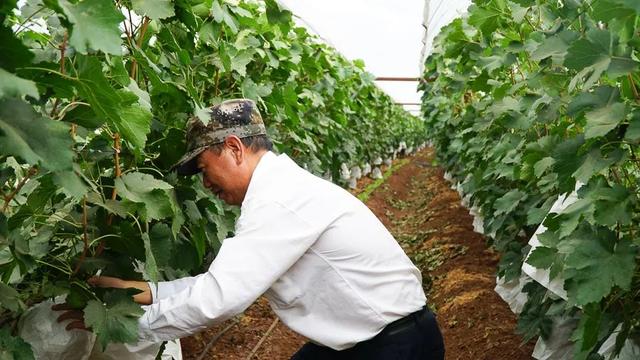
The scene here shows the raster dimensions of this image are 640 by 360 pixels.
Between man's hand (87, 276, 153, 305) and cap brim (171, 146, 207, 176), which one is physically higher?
cap brim (171, 146, 207, 176)

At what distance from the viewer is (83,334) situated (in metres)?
2.21

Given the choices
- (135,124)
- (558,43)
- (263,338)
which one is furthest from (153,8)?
(263,338)

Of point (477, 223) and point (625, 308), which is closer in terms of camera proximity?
point (625, 308)

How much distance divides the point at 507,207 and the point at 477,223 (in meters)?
3.64

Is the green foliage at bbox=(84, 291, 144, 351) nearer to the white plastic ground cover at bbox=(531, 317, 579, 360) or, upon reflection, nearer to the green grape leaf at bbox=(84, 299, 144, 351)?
the green grape leaf at bbox=(84, 299, 144, 351)

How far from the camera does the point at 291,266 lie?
2271 millimetres

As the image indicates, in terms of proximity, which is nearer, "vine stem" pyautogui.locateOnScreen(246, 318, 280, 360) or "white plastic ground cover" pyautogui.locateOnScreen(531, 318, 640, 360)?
"white plastic ground cover" pyautogui.locateOnScreen(531, 318, 640, 360)

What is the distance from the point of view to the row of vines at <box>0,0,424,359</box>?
1.19m

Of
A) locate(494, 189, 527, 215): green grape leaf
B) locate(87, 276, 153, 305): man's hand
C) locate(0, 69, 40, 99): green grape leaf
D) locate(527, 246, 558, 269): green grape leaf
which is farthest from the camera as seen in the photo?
locate(494, 189, 527, 215): green grape leaf

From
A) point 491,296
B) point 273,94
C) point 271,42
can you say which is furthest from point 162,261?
point 491,296

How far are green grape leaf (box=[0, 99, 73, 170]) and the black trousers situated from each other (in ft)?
4.74

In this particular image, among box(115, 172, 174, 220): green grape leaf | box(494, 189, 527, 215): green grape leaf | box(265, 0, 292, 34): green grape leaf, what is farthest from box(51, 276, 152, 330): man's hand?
box(494, 189, 527, 215): green grape leaf

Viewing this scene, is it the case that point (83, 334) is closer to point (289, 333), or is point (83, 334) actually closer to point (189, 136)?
point (189, 136)

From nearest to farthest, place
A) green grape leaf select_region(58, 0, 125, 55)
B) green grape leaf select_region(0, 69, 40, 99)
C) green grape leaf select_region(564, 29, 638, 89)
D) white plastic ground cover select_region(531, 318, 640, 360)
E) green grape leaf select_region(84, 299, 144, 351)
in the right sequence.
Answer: green grape leaf select_region(0, 69, 40, 99) < green grape leaf select_region(58, 0, 125, 55) < green grape leaf select_region(564, 29, 638, 89) < green grape leaf select_region(84, 299, 144, 351) < white plastic ground cover select_region(531, 318, 640, 360)
